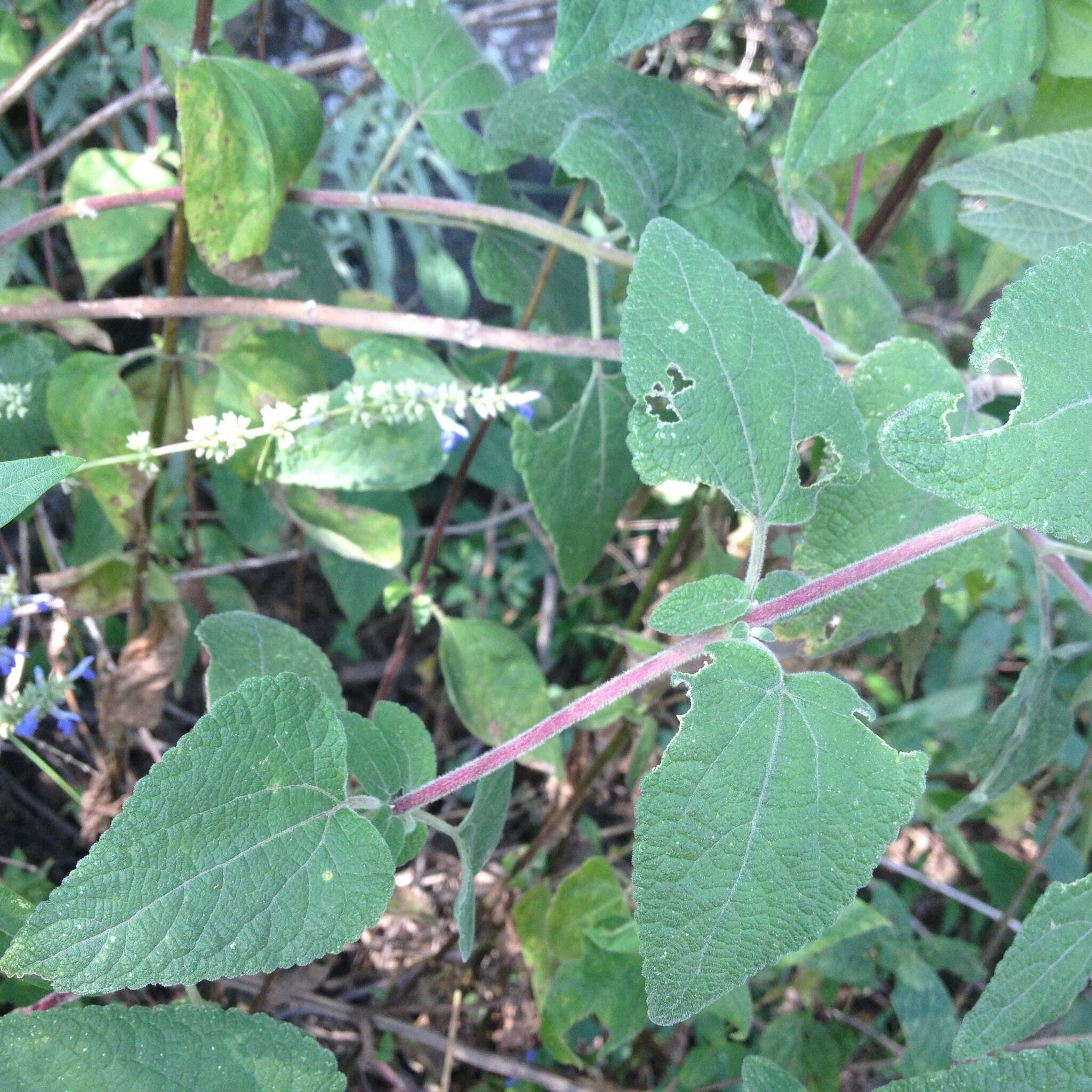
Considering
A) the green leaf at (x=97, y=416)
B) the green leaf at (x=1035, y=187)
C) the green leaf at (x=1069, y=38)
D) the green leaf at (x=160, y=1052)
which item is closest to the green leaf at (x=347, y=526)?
the green leaf at (x=97, y=416)

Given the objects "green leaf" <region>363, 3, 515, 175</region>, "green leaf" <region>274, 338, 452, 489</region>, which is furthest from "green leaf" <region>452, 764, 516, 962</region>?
"green leaf" <region>363, 3, 515, 175</region>

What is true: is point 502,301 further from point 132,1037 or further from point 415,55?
point 132,1037

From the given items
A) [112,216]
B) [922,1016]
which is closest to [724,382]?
[112,216]

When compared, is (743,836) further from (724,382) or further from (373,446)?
(373,446)

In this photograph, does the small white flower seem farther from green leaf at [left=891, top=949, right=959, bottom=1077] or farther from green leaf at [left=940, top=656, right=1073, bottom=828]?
green leaf at [left=891, top=949, right=959, bottom=1077]

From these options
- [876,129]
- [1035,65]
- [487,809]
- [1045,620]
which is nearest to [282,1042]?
[487,809]

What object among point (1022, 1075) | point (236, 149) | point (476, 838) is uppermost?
point (236, 149)
